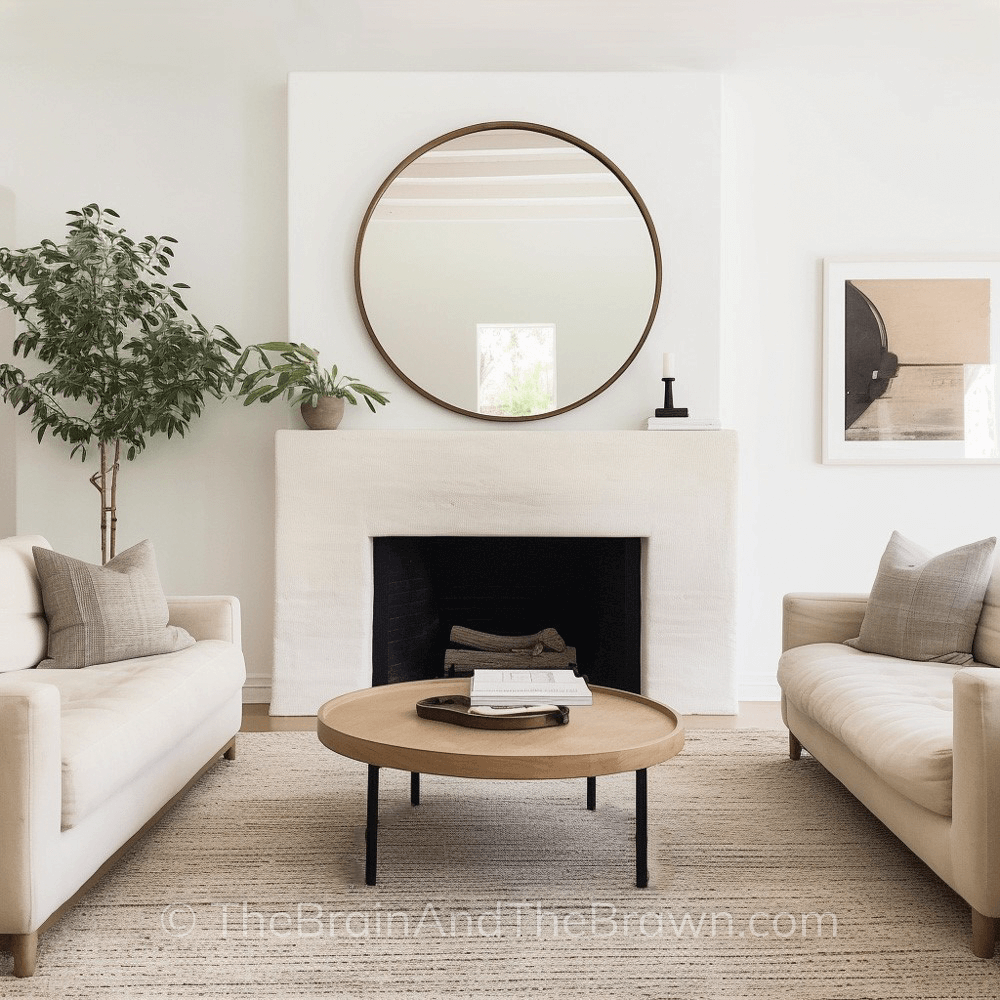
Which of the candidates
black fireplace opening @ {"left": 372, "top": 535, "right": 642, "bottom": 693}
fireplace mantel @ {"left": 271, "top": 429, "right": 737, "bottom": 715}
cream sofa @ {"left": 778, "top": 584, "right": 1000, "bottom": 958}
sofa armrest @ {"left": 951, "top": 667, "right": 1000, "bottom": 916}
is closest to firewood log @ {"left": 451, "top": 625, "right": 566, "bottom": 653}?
black fireplace opening @ {"left": 372, "top": 535, "right": 642, "bottom": 693}

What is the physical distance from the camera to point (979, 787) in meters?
1.73

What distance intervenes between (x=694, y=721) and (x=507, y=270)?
2.00 m

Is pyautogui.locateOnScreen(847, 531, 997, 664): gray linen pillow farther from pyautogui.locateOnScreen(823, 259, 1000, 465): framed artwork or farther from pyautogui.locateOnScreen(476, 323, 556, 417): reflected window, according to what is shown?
pyautogui.locateOnScreen(476, 323, 556, 417): reflected window

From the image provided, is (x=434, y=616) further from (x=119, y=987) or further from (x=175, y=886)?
(x=119, y=987)

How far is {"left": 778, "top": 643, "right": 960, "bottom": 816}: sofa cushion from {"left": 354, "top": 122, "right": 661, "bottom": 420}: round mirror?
1567mm

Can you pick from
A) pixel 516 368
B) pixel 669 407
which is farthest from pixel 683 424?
pixel 516 368

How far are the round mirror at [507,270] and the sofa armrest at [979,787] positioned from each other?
2.35 meters

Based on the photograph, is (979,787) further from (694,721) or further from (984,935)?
(694,721)

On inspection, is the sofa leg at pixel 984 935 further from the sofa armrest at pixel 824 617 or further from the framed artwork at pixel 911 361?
the framed artwork at pixel 911 361

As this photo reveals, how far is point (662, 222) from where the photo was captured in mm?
3902

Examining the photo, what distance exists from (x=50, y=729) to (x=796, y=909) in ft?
5.16

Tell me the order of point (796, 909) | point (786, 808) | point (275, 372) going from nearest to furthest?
point (796, 909) → point (786, 808) → point (275, 372)

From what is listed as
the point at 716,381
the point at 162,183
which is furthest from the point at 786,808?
the point at 162,183

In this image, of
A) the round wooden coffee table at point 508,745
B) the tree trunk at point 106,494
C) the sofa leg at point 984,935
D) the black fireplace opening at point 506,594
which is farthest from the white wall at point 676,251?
the sofa leg at point 984,935
